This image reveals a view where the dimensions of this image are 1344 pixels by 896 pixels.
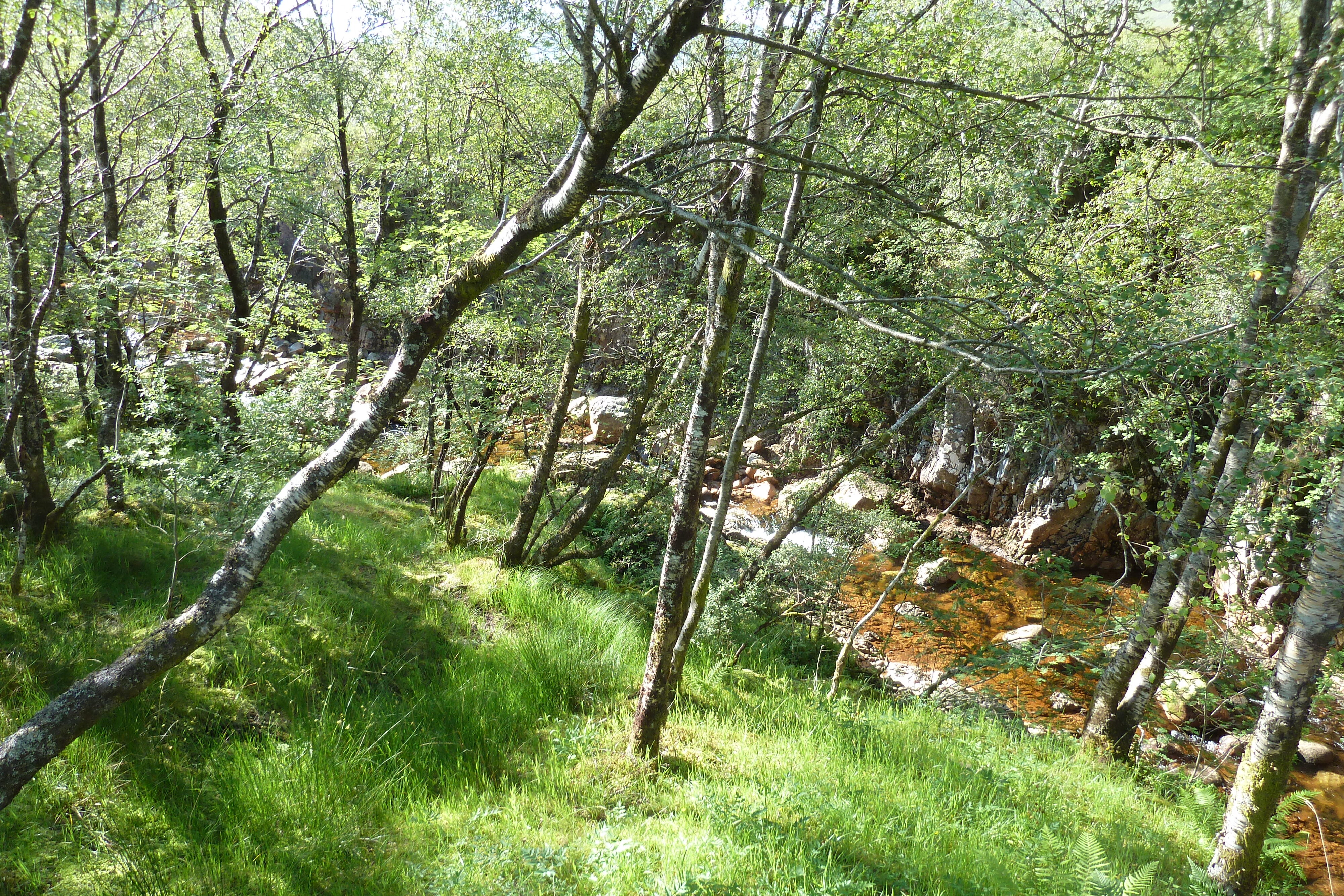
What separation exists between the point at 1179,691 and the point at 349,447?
22.2ft

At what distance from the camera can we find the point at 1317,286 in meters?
5.53

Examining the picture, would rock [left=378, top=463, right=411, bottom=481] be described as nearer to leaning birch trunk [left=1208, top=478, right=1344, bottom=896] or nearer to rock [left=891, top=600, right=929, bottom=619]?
rock [left=891, top=600, right=929, bottom=619]

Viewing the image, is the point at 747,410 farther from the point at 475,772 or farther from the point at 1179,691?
the point at 1179,691

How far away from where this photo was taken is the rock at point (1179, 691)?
5.05 meters

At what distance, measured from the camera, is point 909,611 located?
1067cm

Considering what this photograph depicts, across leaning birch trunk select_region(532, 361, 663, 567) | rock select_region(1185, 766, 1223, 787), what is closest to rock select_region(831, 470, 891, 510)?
rock select_region(1185, 766, 1223, 787)

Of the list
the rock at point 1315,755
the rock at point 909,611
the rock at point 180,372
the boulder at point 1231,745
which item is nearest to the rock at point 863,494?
the rock at point 909,611

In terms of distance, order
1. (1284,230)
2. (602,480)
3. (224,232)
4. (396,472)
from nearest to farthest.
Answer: (1284,230)
(602,480)
(224,232)
(396,472)

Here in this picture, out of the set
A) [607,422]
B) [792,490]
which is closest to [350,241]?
[607,422]

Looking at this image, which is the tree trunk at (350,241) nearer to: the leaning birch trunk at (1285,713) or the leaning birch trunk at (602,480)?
the leaning birch trunk at (602,480)

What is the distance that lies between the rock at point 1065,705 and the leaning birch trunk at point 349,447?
9.26 metres

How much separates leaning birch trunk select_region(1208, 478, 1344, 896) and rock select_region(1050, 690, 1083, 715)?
5.31 meters

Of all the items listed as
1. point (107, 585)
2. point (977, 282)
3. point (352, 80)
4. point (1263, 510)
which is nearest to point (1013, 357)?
point (977, 282)

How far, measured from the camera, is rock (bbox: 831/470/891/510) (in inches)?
530
